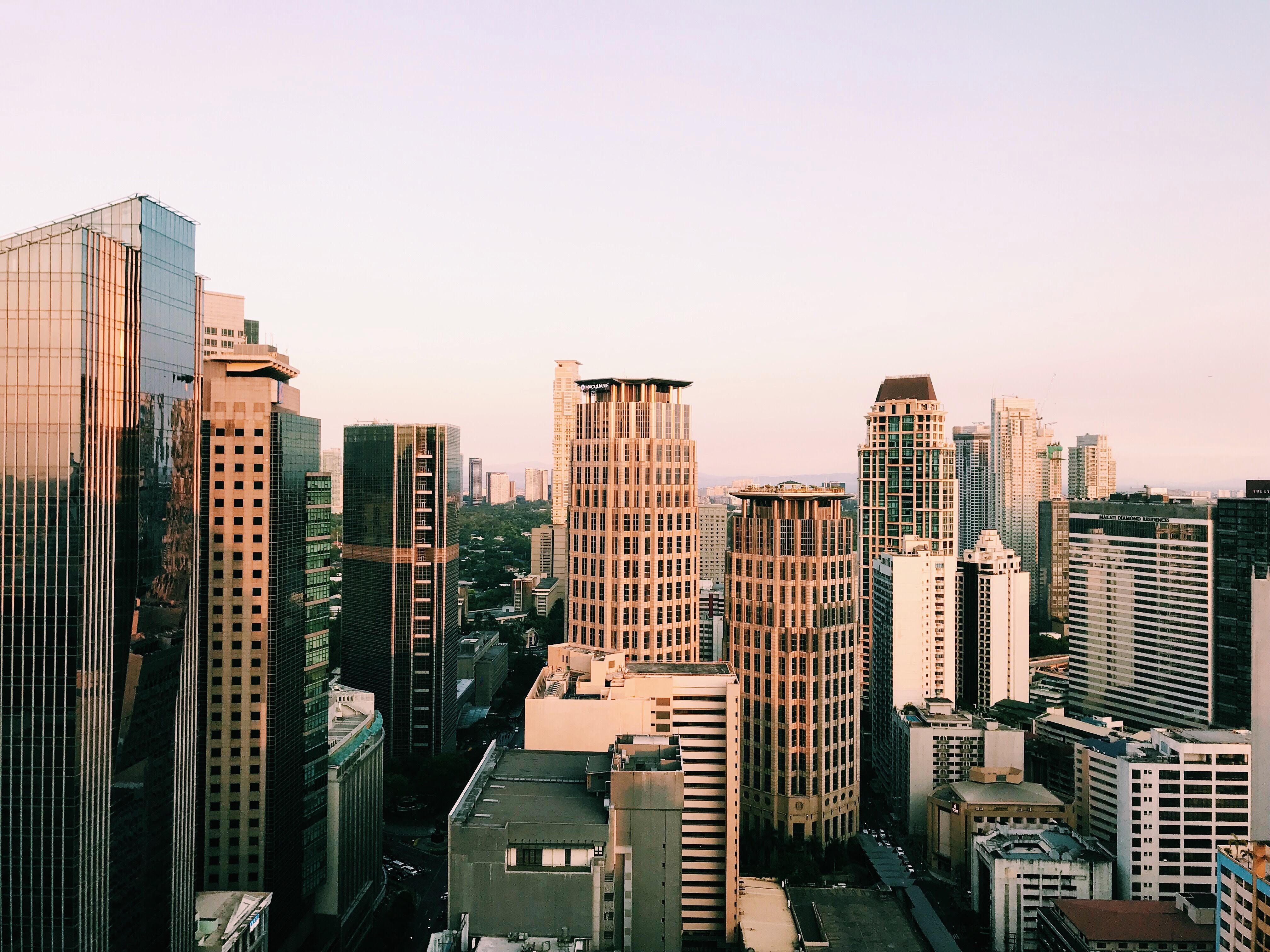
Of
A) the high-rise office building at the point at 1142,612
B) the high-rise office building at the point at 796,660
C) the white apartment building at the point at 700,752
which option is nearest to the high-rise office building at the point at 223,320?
the white apartment building at the point at 700,752

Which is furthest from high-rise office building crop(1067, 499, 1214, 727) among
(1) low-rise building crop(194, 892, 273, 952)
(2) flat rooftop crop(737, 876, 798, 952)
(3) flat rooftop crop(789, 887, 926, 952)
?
(1) low-rise building crop(194, 892, 273, 952)

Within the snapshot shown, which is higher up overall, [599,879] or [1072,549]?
[1072,549]

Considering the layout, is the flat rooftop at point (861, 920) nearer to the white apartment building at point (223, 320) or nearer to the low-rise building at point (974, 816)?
the low-rise building at point (974, 816)

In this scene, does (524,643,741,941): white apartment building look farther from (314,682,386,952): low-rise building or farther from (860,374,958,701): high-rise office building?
(860,374,958,701): high-rise office building

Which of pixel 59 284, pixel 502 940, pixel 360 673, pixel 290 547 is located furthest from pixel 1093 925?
pixel 360 673

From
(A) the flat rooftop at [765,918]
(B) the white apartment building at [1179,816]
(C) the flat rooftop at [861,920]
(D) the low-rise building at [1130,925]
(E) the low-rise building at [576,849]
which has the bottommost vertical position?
(C) the flat rooftop at [861,920]

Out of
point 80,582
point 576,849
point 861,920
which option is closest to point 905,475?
point 861,920

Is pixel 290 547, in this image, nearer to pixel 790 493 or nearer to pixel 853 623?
pixel 790 493
